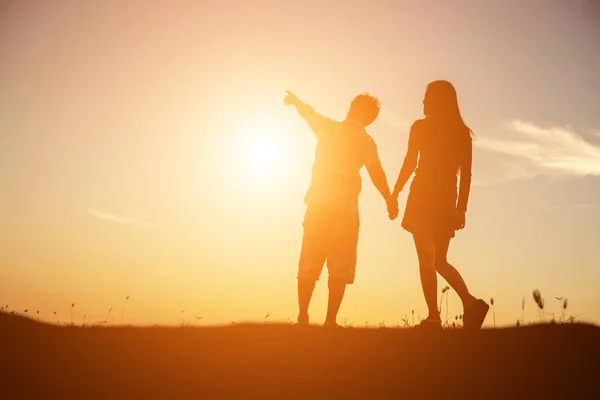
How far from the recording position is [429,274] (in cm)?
884

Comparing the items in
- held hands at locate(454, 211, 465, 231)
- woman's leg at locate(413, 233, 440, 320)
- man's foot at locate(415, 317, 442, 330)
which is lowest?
man's foot at locate(415, 317, 442, 330)

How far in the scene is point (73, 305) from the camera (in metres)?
9.67

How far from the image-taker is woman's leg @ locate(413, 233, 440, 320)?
885 centimetres

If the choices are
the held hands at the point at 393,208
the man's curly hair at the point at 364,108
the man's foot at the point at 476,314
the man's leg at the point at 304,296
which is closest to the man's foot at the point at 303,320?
the man's leg at the point at 304,296

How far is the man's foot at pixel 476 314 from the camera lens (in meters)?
8.52

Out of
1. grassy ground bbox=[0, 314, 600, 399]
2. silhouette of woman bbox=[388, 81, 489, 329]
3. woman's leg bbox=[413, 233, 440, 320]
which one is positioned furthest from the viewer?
silhouette of woman bbox=[388, 81, 489, 329]

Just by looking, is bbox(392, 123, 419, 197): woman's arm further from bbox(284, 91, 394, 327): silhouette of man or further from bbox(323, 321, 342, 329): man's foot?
bbox(323, 321, 342, 329): man's foot

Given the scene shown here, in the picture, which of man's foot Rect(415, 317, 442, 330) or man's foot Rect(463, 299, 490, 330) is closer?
man's foot Rect(463, 299, 490, 330)

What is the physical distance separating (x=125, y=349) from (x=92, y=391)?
3.88ft

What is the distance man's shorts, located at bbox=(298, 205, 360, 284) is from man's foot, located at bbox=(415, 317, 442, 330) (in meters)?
1.31

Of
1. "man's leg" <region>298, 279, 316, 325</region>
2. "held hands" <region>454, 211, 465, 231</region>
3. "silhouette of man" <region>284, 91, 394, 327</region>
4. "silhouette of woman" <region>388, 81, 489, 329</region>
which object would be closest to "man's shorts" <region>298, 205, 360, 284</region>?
"silhouette of man" <region>284, 91, 394, 327</region>

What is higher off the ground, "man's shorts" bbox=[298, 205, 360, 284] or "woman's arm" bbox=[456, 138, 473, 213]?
"woman's arm" bbox=[456, 138, 473, 213]

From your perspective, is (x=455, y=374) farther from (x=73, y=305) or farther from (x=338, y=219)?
(x=73, y=305)

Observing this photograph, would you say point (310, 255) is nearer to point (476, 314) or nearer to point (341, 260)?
point (341, 260)
